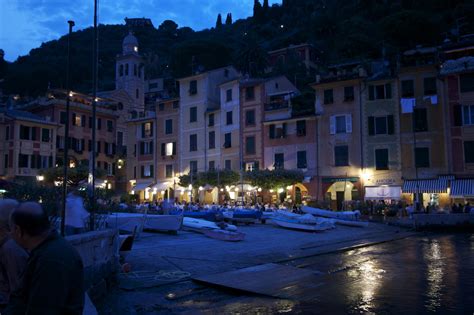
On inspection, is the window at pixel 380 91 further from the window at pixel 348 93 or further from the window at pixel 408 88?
the window at pixel 348 93

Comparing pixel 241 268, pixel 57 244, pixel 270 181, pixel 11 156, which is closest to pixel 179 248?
pixel 241 268

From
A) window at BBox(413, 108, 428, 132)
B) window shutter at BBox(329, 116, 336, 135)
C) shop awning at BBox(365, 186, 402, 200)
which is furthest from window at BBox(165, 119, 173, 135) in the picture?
window at BBox(413, 108, 428, 132)

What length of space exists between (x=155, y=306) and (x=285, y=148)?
37.8 meters

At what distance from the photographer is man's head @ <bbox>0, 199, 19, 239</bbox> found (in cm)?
427

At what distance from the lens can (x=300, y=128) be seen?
4597 centimetres

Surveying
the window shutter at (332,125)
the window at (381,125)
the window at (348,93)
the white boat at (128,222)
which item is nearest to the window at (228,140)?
the window shutter at (332,125)

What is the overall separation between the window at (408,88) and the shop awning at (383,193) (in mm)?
7983

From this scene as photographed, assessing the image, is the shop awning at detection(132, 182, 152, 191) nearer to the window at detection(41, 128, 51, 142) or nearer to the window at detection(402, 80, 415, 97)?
the window at detection(41, 128, 51, 142)

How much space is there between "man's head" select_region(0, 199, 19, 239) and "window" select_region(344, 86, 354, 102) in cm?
4174

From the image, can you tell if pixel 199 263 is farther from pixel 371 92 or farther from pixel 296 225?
pixel 371 92

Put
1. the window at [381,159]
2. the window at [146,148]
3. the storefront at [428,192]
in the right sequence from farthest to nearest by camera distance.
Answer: the window at [146,148], the window at [381,159], the storefront at [428,192]

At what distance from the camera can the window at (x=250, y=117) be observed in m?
49.7

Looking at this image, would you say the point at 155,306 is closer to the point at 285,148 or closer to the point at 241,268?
the point at 241,268

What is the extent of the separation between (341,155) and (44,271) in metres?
42.0
